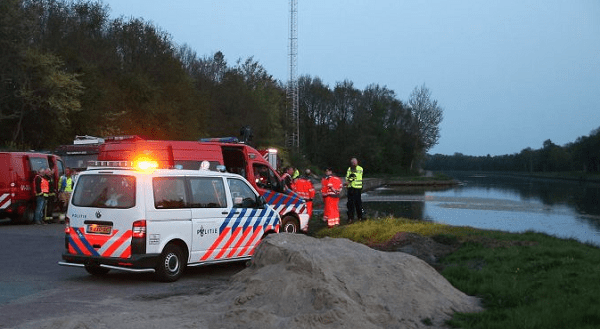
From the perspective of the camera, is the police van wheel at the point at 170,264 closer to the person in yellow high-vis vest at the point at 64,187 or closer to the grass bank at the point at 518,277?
the grass bank at the point at 518,277

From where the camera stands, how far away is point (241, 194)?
43.1 feet

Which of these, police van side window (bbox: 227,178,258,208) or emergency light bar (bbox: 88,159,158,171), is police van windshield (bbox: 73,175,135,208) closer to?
emergency light bar (bbox: 88,159,158,171)

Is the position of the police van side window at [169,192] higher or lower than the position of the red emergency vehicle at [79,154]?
lower

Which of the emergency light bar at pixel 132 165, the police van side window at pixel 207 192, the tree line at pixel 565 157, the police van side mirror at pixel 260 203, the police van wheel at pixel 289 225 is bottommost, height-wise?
the police van wheel at pixel 289 225

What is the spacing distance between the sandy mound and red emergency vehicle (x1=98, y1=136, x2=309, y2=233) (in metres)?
7.29

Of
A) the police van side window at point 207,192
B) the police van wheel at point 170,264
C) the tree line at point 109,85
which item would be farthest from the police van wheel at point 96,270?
the tree line at point 109,85

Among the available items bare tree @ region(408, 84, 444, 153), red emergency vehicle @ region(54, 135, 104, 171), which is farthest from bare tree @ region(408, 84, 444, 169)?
red emergency vehicle @ region(54, 135, 104, 171)

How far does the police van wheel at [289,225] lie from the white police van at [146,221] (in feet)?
13.8

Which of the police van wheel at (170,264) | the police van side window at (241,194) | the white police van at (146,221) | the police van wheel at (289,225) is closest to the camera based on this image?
the white police van at (146,221)

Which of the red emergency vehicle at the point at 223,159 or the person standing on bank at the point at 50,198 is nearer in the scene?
the red emergency vehicle at the point at 223,159

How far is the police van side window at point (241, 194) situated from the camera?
12.8 metres

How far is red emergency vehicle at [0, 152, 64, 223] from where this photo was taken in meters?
21.3

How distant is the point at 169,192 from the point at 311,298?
14.0ft

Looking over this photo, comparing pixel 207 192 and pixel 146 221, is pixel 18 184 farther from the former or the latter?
pixel 146 221
